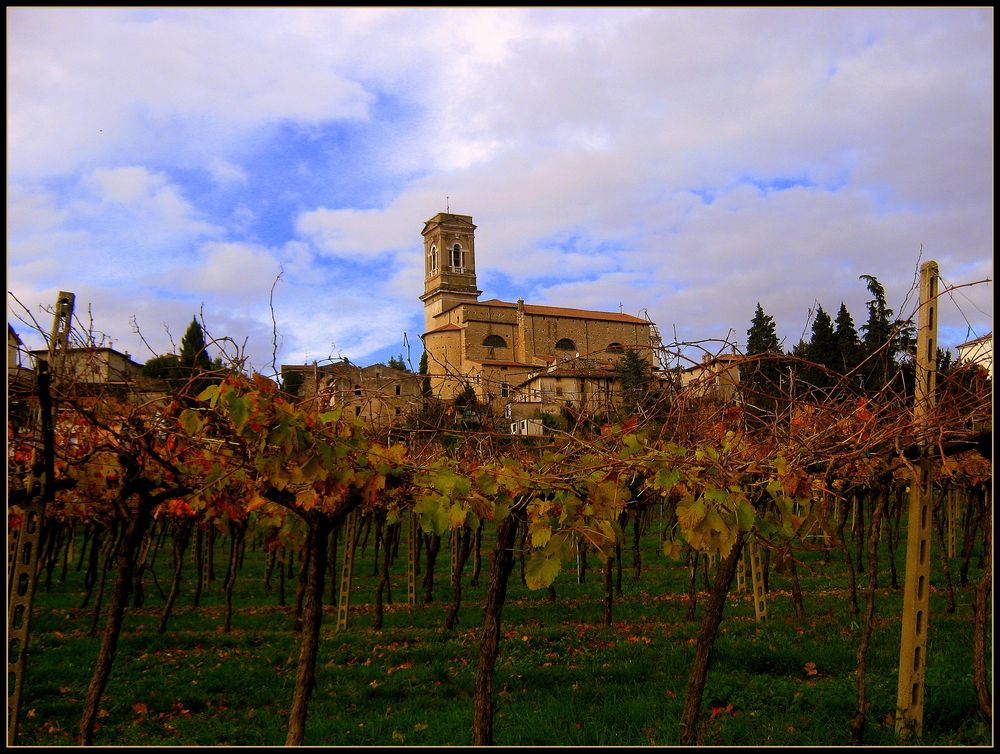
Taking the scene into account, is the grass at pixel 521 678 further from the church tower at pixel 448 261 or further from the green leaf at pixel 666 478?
the church tower at pixel 448 261

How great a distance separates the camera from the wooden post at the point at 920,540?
4410 mm

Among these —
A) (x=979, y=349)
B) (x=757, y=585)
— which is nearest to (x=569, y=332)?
(x=757, y=585)

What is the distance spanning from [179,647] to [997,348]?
9473 millimetres

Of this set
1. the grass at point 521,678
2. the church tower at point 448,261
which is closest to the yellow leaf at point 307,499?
the grass at point 521,678

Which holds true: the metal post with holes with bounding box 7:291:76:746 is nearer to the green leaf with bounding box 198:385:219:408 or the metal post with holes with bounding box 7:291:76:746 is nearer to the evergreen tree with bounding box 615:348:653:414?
the green leaf with bounding box 198:385:219:408

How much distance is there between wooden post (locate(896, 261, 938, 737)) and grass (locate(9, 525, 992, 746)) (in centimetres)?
66

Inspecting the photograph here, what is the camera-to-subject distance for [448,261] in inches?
3068

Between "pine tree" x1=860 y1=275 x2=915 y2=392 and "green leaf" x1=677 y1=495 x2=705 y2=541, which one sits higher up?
"pine tree" x1=860 y1=275 x2=915 y2=392

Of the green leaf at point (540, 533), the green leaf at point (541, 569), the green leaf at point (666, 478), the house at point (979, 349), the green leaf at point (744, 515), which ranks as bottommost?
the green leaf at point (541, 569)

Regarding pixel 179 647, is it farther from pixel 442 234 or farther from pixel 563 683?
pixel 442 234

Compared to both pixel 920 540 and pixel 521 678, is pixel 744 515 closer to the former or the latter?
pixel 920 540

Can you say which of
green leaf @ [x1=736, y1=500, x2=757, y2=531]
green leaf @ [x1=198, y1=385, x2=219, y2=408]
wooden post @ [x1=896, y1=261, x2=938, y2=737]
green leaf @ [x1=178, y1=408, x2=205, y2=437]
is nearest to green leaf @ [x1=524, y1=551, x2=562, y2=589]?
green leaf @ [x1=736, y1=500, x2=757, y2=531]

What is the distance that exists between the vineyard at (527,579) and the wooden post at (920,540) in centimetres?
2

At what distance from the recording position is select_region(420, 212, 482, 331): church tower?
76.1 m
